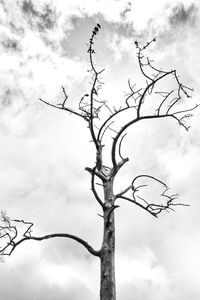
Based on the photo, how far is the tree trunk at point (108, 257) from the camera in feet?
21.0

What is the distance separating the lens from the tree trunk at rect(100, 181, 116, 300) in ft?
21.0

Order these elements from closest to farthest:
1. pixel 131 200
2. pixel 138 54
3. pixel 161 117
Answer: pixel 131 200
pixel 138 54
pixel 161 117

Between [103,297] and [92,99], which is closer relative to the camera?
[103,297]

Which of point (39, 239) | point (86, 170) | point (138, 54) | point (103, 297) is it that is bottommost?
point (103, 297)

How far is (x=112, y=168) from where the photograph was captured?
27.9 ft

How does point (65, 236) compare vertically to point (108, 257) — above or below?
above

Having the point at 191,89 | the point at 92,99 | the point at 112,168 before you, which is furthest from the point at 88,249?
the point at 191,89

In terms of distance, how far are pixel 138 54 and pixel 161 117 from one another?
5.23ft

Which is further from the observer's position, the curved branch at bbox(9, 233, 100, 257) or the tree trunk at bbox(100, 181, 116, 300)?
the curved branch at bbox(9, 233, 100, 257)

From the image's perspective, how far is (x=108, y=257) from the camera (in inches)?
265

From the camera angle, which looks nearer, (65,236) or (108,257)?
(108,257)

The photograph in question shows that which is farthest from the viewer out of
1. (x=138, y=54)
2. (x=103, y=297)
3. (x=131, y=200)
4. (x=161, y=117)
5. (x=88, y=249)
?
(x=161, y=117)

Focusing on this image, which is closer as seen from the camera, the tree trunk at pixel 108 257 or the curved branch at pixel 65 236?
the tree trunk at pixel 108 257

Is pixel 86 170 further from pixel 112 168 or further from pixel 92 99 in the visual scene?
pixel 92 99
